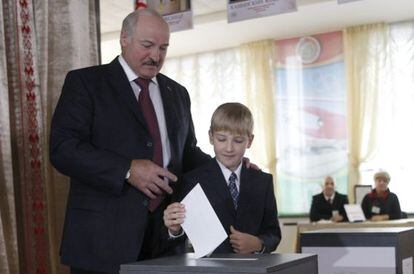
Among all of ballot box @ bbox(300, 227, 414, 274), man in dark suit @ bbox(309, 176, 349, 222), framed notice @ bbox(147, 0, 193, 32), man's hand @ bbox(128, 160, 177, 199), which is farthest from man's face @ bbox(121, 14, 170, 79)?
man in dark suit @ bbox(309, 176, 349, 222)

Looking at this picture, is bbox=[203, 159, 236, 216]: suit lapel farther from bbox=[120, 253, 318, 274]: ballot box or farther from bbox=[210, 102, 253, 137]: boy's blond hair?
bbox=[120, 253, 318, 274]: ballot box

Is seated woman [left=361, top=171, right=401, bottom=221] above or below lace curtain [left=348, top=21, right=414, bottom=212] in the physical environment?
below

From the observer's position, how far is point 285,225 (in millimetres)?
10516

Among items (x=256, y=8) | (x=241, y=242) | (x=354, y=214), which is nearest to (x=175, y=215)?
(x=241, y=242)

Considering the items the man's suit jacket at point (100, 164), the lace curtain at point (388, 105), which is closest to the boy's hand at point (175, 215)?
the man's suit jacket at point (100, 164)

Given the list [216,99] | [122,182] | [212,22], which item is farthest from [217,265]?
[216,99]

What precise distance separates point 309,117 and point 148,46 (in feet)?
28.4

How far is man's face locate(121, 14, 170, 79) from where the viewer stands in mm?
2082

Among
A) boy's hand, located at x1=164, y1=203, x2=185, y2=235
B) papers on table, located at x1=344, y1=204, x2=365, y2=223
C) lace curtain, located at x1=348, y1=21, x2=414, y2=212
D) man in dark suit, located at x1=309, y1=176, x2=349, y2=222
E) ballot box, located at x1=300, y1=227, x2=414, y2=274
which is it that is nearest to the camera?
ballot box, located at x1=300, y1=227, x2=414, y2=274

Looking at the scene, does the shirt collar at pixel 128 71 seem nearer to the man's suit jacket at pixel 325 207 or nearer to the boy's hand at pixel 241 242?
the boy's hand at pixel 241 242

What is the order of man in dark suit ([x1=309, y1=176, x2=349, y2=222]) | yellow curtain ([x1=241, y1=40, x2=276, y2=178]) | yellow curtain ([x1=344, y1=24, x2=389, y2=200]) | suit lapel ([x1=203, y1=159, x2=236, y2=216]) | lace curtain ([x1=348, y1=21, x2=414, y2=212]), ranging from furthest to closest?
yellow curtain ([x1=241, y1=40, x2=276, y2=178]) < yellow curtain ([x1=344, y1=24, x2=389, y2=200]) < lace curtain ([x1=348, y1=21, x2=414, y2=212]) < man in dark suit ([x1=309, y1=176, x2=349, y2=222]) < suit lapel ([x1=203, y1=159, x2=236, y2=216])

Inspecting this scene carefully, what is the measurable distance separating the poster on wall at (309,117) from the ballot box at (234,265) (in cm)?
919

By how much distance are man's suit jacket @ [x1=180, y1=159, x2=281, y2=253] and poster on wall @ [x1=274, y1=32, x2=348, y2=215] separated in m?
8.38

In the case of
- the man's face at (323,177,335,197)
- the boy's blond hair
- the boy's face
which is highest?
the boy's blond hair
